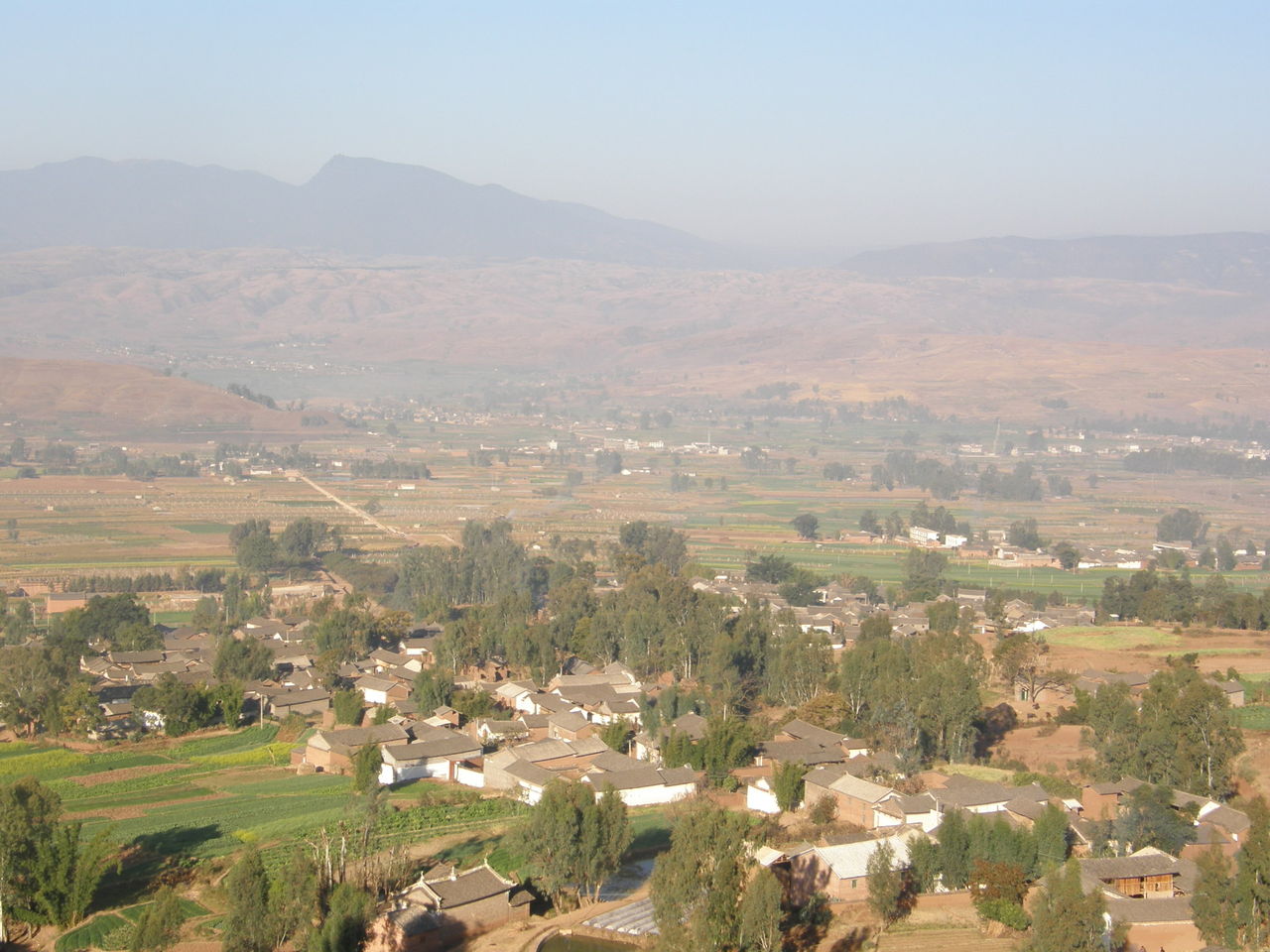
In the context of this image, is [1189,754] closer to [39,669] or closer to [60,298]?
[39,669]

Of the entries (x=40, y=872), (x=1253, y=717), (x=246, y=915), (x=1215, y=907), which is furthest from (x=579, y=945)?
(x=1253, y=717)

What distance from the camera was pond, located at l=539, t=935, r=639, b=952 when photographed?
14.6m

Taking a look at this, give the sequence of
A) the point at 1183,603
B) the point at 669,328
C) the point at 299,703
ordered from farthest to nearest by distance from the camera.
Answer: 1. the point at 669,328
2. the point at 1183,603
3. the point at 299,703

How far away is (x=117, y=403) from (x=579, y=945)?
78021 mm

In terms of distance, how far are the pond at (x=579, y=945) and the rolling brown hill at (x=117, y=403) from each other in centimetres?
7062

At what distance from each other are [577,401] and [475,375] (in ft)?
68.9

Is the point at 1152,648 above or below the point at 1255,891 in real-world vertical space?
below

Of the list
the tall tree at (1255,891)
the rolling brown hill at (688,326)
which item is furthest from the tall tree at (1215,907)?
the rolling brown hill at (688,326)

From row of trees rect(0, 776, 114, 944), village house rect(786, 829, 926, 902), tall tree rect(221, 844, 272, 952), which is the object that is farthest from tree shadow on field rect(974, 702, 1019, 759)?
row of trees rect(0, 776, 114, 944)

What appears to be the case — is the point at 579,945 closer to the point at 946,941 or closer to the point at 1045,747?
the point at 946,941

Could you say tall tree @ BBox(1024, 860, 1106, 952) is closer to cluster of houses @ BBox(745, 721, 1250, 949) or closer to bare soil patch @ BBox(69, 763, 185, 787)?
cluster of houses @ BBox(745, 721, 1250, 949)

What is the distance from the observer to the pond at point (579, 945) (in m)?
14.6

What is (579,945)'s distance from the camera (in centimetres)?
1474

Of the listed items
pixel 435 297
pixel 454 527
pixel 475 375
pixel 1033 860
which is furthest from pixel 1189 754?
pixel 435 297
